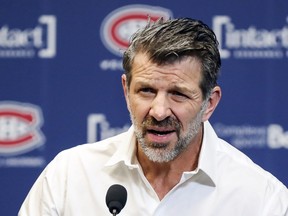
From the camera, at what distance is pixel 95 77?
12.6 ft

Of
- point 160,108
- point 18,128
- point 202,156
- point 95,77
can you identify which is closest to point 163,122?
point 160,108

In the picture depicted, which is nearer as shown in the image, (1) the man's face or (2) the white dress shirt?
(1) the man's face

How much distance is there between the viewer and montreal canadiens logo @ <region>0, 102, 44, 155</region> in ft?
12.6

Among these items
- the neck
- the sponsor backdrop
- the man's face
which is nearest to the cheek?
the man's face

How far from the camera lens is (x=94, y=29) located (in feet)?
12.6

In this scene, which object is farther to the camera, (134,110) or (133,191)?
(133,191)

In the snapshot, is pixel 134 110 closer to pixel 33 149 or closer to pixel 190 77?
pixel 190 77

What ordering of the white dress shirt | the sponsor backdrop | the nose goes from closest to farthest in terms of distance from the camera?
the nose < the white dress shirt < the sponsor backdrop

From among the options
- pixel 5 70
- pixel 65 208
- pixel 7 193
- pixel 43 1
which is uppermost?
pixel 43 1

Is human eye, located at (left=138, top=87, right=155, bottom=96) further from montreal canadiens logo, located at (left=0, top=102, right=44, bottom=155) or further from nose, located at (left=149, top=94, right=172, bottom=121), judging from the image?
montreal canadiens logo, located at (left=0, top=102, right=44, bottom=155)

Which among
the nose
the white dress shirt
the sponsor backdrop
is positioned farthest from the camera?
the sponsor backdrop

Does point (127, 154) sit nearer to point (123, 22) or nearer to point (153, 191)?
point (153, 191)

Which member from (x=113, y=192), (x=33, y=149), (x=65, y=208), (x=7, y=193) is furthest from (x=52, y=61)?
(x=113, y=192)

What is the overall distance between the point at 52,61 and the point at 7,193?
0.66m
